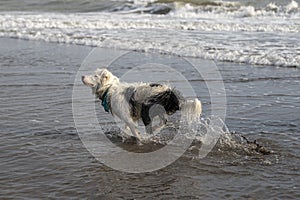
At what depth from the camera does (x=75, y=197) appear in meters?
4.18

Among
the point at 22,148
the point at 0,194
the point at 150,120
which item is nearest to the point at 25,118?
the point at 22,148

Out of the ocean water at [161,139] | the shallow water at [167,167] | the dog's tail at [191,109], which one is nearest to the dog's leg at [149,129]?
the ocean water at [161,139]

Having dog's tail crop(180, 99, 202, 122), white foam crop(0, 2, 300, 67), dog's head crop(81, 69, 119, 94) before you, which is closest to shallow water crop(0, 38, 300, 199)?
dog's tail crop(180, 99, 202, 122)

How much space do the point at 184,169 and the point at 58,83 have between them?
5.05 metres

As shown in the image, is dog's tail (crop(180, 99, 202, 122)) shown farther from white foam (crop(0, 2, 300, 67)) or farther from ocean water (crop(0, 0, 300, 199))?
white foam (crop(0, 2, 300, 67))

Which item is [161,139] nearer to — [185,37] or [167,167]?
[167,167]

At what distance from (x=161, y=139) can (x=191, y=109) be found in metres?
0.63

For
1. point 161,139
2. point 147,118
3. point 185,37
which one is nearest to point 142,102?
point 147,118

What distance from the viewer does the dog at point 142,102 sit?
5789mm

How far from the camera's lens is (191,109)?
581 centimetres

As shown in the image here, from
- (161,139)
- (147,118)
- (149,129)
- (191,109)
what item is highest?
(191,109)

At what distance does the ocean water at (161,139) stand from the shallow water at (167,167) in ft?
0.04

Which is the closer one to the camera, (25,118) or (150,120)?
(150,120)

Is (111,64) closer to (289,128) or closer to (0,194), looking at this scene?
(289,128)
